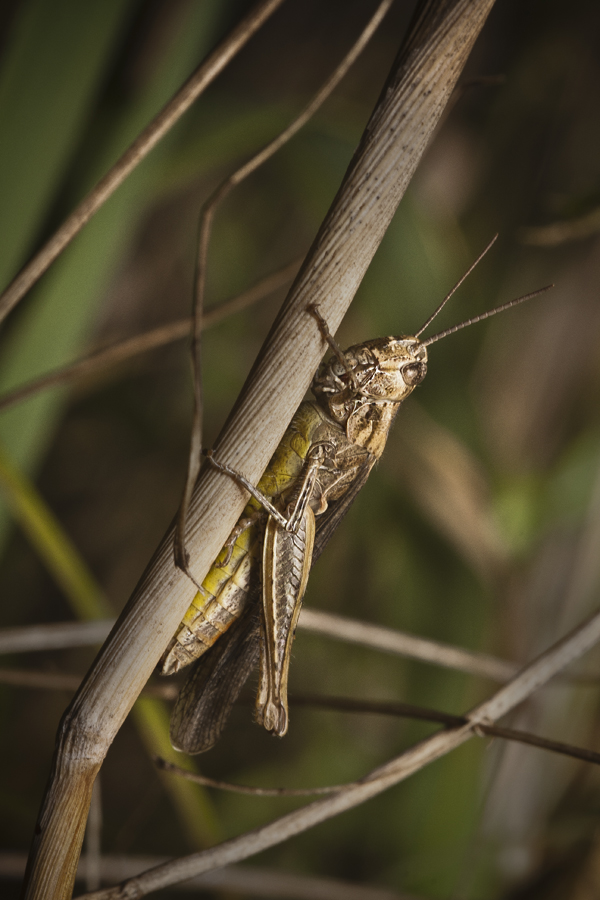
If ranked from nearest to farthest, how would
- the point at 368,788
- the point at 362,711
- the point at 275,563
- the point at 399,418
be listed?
the point at 368,788
the point at 362,711
the point at 275,563
the point at 399,418

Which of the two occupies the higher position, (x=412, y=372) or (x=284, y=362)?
(x=412, y=372)

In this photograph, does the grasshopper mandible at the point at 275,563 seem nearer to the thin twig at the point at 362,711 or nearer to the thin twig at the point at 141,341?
the thin twig at the point at 362,711

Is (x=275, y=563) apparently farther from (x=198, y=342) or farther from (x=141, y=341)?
(x=198, y=342)

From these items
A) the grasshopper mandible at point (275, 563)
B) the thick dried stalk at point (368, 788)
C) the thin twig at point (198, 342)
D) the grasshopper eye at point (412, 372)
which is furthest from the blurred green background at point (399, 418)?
the thin twig at point (198, 342)

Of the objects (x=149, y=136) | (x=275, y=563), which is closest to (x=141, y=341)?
(x=149, y=136)

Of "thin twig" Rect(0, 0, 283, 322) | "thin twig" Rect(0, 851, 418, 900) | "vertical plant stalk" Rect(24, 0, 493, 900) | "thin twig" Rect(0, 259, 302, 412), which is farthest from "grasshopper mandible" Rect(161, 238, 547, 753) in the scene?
"thin twig" Rect(0, 851, 418, 900)

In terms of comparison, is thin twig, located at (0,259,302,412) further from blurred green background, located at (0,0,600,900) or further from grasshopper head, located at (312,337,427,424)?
blurred green background, located at (0,0,600,900)
